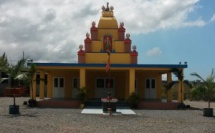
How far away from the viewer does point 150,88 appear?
111 feet

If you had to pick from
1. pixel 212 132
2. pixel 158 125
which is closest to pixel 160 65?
pixel 158 125

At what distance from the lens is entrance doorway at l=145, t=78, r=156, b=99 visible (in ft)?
111

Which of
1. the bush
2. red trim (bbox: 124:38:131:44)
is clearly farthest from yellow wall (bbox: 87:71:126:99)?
the bush

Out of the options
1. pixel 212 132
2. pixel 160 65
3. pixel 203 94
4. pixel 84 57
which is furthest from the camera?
pixel 84 57

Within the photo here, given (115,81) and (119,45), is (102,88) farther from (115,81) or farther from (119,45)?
(119,45)

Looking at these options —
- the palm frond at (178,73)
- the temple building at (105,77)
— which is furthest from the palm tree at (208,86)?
the temple building at (105,77)

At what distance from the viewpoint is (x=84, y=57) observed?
32156mm

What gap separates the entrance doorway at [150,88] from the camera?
33.9 metres

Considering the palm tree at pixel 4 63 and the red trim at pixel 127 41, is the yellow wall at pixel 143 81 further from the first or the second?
the palm tree at pixel 4 63

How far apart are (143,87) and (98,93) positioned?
432cm

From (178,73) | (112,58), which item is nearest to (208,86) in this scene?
(178,73)

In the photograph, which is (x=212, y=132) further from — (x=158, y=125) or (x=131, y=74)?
(x=131, y=74)

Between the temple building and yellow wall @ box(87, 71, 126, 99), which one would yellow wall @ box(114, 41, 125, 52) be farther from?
yellow wall @ box(87, 71, 126, 99)

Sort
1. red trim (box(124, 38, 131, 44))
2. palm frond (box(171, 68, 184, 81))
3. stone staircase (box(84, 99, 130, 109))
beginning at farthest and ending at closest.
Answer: red trim (box(124, 38, 131, 44)) < stone staircase (box(84, 99, 130, 109)) < palm frond (box(171, 68, 184, 81))
